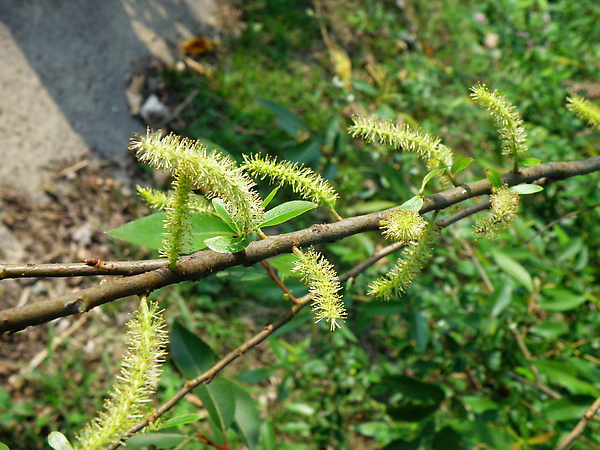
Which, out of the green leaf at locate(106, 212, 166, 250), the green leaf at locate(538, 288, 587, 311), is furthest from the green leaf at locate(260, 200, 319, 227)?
the green leaf at locate(538, 288, 587, 311)

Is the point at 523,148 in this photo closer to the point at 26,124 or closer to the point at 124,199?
the point at 124,199

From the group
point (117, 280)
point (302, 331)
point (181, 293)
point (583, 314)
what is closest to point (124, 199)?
point (181, 293)

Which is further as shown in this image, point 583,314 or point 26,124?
point 26,124

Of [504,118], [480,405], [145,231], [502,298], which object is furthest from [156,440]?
[502,298]

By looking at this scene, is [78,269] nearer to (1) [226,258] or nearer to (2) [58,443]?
(1) [226,258]

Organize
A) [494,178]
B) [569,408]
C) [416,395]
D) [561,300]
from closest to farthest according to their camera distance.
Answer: [494,178]
[569,408]
[416,395]
[561,300]
